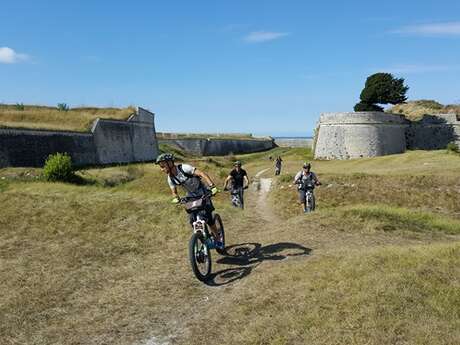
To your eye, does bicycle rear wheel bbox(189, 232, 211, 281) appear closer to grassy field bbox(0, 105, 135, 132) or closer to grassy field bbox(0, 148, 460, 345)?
grassy field bbox(0, 148, 460, 345)

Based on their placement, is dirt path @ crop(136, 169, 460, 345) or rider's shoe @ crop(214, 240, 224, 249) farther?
rider's shoe @ crop(214, 240, 224, 249)

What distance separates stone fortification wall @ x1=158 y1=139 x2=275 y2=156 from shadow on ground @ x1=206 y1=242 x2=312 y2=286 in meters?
61.6

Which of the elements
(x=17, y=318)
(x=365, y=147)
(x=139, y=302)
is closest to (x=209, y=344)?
(x=139, y=302)

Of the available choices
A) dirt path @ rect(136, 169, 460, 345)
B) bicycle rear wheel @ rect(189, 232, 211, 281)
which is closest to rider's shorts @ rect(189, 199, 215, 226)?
bicycle rear wheel @ rect(189, 232, 211, 281)

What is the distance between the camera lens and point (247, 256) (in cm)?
1016

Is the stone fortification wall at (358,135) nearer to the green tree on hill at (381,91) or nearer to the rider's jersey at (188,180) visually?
the green tree on hill at (381,91)

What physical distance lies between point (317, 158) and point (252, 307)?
165 ft

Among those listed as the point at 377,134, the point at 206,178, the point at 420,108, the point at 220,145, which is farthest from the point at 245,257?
the point at 220,145

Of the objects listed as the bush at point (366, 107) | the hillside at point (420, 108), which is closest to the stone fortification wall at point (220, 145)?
the bush at point (366, 107)

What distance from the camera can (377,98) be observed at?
2376 inches

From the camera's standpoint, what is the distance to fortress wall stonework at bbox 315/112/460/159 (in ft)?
173

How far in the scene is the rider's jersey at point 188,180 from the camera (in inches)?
356

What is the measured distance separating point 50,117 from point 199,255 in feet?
117

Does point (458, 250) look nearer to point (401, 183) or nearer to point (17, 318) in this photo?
point (17, 318)
